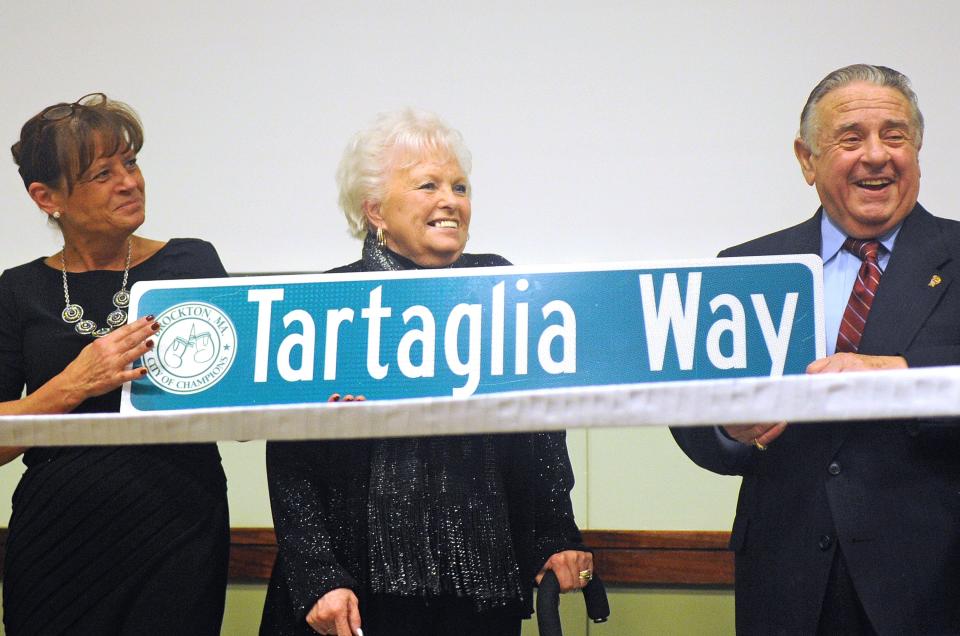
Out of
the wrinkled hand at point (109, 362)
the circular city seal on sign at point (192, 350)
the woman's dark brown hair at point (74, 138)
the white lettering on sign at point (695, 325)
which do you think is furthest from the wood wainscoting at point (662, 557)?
the woman's dark brown hair at point (74, 138)

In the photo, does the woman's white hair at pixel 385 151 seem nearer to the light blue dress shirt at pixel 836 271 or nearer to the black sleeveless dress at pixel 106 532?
the black sleeveless dress at pixel 106 532

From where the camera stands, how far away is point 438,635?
6.18 feet

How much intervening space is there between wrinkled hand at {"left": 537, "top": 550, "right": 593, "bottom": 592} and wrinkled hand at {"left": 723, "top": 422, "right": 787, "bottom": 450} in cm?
33

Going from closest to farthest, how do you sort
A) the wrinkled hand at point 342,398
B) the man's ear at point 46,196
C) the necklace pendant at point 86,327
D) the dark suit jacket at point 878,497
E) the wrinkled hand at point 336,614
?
the dark suit jacket at point 878,497 < the wrinkled hand at point 336,614 < the wrinkled hand at point 342,398 < the necklace pendant at point 86,327 < the man's ear at point 46,196

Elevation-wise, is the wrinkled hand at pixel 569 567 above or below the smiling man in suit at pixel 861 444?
below

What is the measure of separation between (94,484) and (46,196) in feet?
1.98

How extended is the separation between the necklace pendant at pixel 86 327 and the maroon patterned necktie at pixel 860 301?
4.43ft

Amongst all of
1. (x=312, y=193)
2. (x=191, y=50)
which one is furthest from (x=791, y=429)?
(x=191, y=50)

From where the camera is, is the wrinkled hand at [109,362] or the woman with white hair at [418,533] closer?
the woman with white hair at [418,533]

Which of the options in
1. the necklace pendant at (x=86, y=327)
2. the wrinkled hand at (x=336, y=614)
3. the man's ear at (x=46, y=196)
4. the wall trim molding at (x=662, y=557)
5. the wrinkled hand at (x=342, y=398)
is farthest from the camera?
the wall trim molding at (x=662, y=557)

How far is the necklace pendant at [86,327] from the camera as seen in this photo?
6.78ft

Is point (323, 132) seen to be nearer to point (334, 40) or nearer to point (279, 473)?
point (334, 40)

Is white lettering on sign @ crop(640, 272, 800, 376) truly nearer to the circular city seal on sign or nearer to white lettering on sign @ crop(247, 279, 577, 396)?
white lettering on sign @ crop(247, 279, 577, 396)

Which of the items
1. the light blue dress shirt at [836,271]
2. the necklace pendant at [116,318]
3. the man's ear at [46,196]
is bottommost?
the necklace pendant at [116,318]
